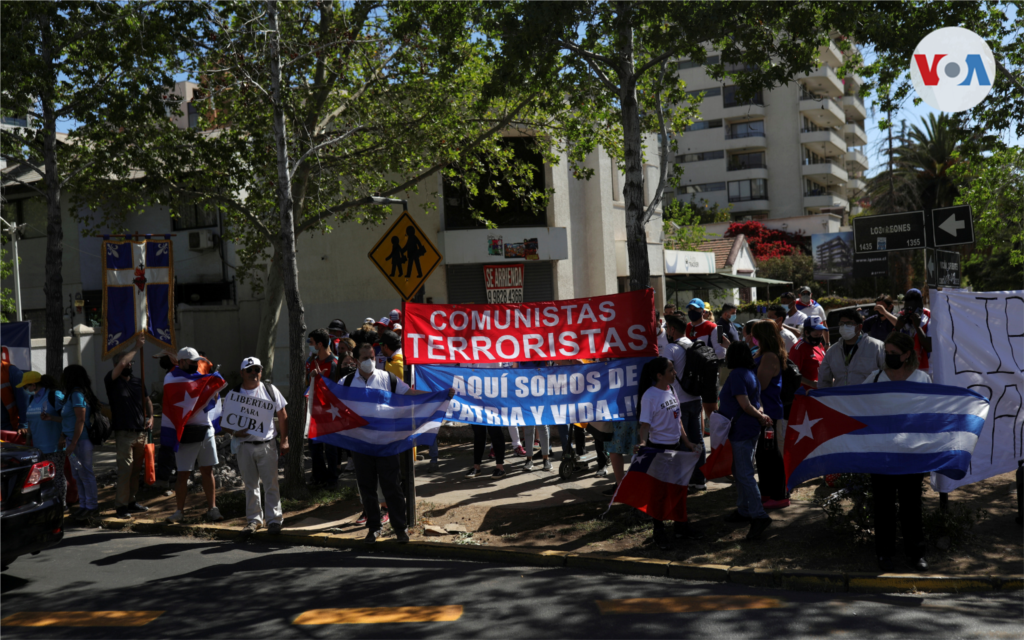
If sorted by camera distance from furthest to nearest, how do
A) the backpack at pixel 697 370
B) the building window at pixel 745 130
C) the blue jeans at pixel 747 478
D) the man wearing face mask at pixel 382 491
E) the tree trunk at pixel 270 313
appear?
the building window at pixel 745 130 < the tree trunk at pixel 270 313 < the backpack at pixel 697 370 < the man wearing face mask at pixel 382 491 < the blue jeans at pixel 747 478

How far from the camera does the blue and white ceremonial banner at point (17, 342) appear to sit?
13414 millimetres

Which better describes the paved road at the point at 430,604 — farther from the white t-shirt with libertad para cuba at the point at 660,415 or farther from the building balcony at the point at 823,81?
the building balcony at the point at 823,81

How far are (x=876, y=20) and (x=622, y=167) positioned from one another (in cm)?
377

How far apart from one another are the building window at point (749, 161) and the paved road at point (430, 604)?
61319 mm

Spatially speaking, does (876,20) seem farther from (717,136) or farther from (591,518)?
(717,136)

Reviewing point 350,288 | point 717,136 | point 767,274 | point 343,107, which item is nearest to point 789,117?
point 717,136

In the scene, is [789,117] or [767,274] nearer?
[767,274]

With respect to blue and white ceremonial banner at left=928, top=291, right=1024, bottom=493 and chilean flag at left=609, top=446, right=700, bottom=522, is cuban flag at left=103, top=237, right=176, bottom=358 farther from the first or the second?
blue and white ceremonial banner at left=928, top=291, right=1024, bottom=493

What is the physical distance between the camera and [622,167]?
1182 cm

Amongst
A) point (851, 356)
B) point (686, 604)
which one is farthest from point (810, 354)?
point (686, 604)

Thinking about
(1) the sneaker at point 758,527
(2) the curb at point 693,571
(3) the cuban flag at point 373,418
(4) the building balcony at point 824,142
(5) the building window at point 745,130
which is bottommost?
(2) the curb at point 693,571

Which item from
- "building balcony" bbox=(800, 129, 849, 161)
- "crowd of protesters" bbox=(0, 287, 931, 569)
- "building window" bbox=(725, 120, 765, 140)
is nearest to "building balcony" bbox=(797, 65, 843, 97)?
"building balcony" bbox=(800, 129, 849, 161)

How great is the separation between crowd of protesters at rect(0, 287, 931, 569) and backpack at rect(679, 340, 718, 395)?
0.05 feet

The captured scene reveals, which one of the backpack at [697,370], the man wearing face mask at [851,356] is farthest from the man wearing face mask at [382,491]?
the man wearing face mask at [851,356]
